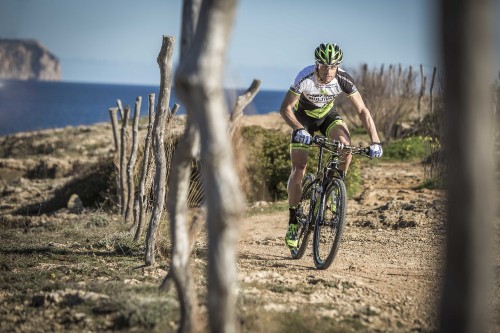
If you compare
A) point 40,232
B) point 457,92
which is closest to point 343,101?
point 40,232

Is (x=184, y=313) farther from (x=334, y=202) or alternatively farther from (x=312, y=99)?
(x=312, y=99)

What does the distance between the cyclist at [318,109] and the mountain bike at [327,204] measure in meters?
0.13

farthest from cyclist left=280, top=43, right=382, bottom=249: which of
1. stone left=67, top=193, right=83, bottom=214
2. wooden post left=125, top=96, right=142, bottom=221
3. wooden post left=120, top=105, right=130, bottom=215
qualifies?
stone left=67, top=193, right=83, bottom=214

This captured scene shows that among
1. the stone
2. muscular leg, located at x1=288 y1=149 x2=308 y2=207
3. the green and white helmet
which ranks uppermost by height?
the green and white helmet

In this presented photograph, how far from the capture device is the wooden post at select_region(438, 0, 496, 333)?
2.99 meters

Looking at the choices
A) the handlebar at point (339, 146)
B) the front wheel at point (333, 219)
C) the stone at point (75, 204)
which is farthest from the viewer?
the stone at point (75, 204)

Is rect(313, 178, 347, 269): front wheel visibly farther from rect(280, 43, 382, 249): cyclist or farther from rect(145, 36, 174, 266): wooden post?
rect(145, 36, 174, 266): wooden post

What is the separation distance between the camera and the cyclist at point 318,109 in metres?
7.29

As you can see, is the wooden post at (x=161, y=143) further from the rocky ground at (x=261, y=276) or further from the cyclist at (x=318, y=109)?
the cyclist at (x=318, y=109)

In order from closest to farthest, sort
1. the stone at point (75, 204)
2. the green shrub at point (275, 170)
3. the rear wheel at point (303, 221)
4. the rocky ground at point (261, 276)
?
the rocky ground at point (261, 276)
the rear wheel at point (303, 221)
the green shrub at point (275, 170)
the stone at point (75, 204)

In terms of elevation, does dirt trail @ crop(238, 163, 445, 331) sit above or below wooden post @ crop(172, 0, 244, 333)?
below

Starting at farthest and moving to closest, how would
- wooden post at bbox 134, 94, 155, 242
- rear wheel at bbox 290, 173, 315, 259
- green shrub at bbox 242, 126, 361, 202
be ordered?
green shrub at bbox 242, 126, 361, 202
wooden post at bbox 134, 94, 155, 242
rear wheel at bbox 290, 173, 315, 259

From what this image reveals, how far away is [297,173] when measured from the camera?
7934 millimetres

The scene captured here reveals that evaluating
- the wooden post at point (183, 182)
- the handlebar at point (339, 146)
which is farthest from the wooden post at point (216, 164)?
the handlebar at point (339, 146)
